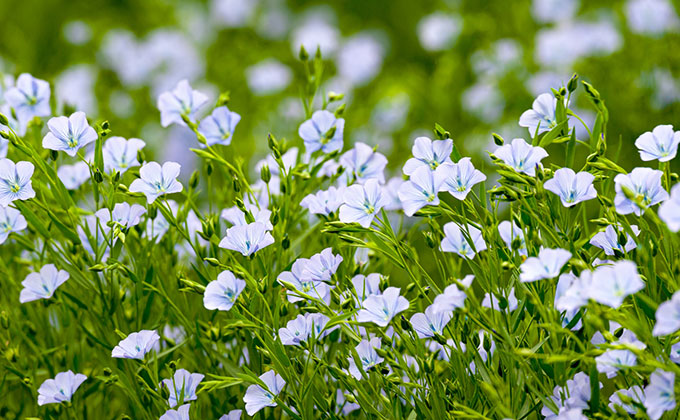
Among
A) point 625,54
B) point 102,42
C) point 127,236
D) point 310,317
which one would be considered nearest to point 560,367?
point 310,317

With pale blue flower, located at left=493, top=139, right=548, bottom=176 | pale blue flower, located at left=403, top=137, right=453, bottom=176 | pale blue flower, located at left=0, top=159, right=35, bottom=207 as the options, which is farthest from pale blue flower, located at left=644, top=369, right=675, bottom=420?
pale blue flower, located at left=0, top=159, right=35, bottom=207

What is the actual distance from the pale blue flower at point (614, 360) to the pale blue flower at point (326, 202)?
50 cm

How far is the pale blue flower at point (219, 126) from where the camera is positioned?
142 centimetres

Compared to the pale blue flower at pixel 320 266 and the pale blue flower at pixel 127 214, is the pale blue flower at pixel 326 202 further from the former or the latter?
the pale blue flower at pixel 127 214

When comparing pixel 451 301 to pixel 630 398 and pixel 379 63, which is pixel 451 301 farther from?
pixel 379 63

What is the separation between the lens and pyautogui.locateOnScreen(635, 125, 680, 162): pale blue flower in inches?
41.2

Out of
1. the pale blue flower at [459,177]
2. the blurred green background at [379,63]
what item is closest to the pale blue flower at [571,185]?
the pale blue flower at [459,177]

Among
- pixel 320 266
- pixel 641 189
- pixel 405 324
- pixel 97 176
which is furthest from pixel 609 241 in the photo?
pixel 97 176

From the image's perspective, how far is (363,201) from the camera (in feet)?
3.73

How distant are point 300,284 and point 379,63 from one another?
2779 mm

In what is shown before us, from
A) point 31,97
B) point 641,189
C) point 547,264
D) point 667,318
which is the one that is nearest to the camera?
point 667,318

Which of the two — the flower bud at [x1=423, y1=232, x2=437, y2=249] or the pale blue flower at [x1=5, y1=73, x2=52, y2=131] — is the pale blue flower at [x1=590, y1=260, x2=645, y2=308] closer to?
the flower bud at [x1=423, y1=232, x2=437, y2=249]

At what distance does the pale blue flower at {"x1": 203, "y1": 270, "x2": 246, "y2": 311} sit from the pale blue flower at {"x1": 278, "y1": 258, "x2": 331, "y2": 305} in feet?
0.25

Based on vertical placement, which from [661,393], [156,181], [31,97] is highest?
[31,97]
